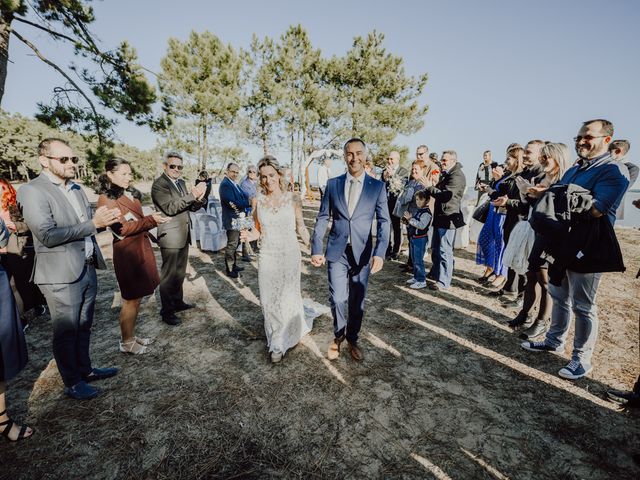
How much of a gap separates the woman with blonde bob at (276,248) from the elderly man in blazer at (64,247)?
1451mm

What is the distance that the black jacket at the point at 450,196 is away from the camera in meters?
5.05

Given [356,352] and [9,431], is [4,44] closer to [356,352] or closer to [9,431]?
[9,431]

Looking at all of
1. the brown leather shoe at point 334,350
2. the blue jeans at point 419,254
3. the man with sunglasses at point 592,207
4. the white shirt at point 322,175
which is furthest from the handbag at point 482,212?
the white shirt at point 322,175

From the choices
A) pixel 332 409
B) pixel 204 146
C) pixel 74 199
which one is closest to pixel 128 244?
pixel 74 199

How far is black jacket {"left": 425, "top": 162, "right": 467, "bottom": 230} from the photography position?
5.05 metres

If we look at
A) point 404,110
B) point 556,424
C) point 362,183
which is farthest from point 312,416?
point 404,110

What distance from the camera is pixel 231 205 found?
6.22 m

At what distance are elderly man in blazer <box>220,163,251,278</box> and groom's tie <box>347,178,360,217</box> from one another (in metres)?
3.63

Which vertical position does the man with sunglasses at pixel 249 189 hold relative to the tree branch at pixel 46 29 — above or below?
below

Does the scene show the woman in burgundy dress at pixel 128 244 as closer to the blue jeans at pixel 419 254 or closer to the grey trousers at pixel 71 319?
the grey trousers at pixel 71 319

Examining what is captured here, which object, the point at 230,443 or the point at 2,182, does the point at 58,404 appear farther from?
the point at 2,182

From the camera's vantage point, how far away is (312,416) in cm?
259

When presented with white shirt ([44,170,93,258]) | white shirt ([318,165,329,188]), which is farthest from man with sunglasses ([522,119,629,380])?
white shirt ([318,165,329,188])

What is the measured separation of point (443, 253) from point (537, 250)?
208 centimetres
